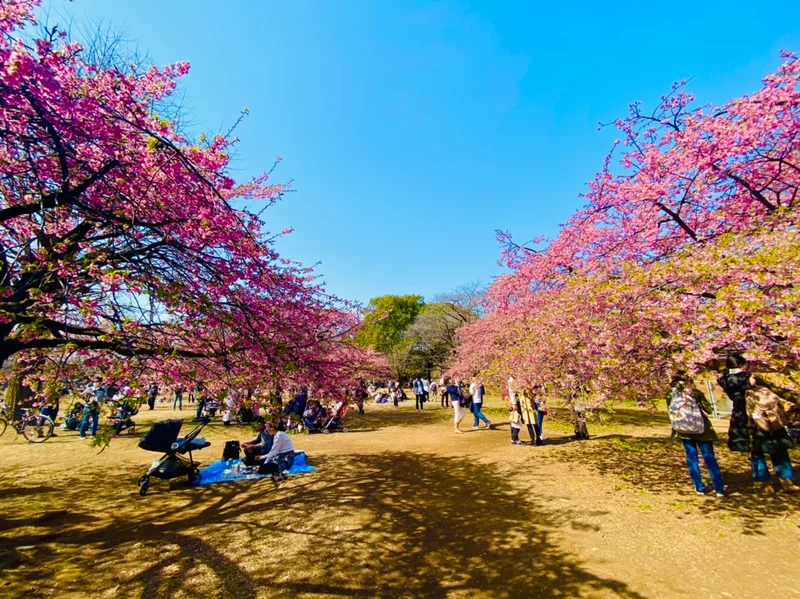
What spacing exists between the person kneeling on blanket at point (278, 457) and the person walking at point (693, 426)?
278 inches

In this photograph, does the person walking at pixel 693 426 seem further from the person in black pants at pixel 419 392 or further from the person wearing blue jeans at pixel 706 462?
the person in black pants at pixel 419 392

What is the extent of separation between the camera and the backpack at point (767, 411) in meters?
5.34

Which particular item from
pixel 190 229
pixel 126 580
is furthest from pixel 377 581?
pixel 190 229

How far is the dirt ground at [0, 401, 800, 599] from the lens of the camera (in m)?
3.46

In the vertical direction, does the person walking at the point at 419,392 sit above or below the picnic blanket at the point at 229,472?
above

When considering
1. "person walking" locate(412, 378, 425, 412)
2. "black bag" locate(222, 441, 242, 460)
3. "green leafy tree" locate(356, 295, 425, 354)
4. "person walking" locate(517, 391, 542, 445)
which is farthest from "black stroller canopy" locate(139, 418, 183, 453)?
"green leafy tree" locate(356, 295, 425, 354)

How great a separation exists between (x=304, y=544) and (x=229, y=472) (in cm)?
413

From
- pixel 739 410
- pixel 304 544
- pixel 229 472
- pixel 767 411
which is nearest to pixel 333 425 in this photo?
pixel 229 472

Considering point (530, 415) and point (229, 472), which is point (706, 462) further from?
point (229, 472)

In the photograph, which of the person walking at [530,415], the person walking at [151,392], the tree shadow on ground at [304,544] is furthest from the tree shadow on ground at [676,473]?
the person walking at [151,392]

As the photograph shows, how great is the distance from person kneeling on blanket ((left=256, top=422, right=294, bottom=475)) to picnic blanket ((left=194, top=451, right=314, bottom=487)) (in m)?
0.29

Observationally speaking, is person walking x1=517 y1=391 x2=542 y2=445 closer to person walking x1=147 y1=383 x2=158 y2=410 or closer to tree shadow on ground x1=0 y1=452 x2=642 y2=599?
tree shadow on ground x1=0 y1=452 x2=642 y2=599

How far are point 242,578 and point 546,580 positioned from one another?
124 inches

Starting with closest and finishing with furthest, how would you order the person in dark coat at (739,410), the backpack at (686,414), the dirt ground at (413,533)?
1. the dirt ground at (413,533)
2. the backpack at (686,414)
3. the person in dark coat at (739,410)
